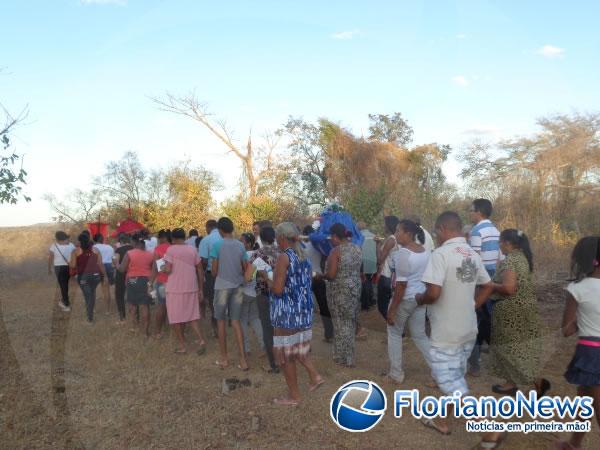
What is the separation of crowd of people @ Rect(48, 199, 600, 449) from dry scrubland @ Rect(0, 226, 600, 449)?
24cm

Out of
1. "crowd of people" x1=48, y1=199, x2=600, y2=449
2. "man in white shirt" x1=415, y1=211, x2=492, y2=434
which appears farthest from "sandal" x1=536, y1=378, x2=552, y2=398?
"man in white shirt" x1=415, y1=211, x2=492, y2=434

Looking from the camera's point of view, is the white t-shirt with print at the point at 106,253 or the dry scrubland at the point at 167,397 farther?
the white t-shirt with print at the point at 106,253

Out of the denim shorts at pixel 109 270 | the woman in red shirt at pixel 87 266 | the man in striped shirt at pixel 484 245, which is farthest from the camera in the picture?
the denim shorts at pixel 109 270

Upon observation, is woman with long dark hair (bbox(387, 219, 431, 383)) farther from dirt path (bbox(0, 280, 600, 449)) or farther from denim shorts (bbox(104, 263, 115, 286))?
denim shorts (bbox(104, 263, 115, 286))

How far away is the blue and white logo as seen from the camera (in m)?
4.42

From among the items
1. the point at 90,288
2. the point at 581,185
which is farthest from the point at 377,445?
the point at 581,185

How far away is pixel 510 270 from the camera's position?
4352mm

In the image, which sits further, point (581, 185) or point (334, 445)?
point (581, 185)

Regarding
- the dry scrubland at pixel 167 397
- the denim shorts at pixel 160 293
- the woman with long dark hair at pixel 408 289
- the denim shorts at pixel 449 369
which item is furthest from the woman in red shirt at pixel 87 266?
the denim shorts at pixel 449 369

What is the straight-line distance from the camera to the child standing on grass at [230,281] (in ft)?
19.1

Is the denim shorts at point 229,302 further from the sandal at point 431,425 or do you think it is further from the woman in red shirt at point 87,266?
the woman in red shirt at point 87,266

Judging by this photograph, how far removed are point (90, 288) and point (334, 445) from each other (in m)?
6.01

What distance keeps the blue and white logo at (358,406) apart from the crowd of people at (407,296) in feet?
1.03

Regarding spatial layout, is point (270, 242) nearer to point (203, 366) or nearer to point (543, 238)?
point (203, 366)
